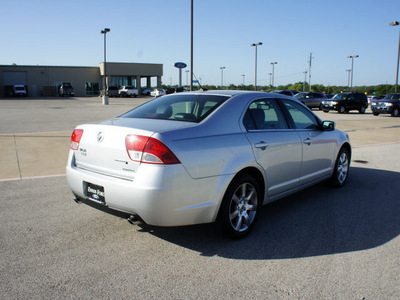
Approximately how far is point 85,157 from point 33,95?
222 ft

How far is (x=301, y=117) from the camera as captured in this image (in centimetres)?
536

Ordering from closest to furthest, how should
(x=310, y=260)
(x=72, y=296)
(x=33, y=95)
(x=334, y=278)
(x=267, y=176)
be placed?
(x=72, y=296), (x=334, y=278), (x=310, y=260), (x=267, y=176), (x=33, y=95)

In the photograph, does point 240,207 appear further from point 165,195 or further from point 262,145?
point 165,195

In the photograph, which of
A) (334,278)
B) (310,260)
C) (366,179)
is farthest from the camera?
(366,179)

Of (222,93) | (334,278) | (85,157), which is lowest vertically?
(334,278)

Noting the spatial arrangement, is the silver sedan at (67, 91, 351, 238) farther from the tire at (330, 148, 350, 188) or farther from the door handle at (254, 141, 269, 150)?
the tire at (330, 148, 350, 188)

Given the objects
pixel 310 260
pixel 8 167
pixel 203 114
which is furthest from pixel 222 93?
pixel 8 167

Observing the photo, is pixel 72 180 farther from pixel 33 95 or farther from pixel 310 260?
pixel 33 95

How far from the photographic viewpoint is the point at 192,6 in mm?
16812

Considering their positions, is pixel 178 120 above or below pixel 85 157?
above

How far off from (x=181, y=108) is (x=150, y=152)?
1058 mm

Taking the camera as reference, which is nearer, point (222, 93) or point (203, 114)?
point (203, 114)

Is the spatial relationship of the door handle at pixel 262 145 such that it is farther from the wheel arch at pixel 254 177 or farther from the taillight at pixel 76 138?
the taillight at pixel 76 138

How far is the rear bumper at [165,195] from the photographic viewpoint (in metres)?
3.35
